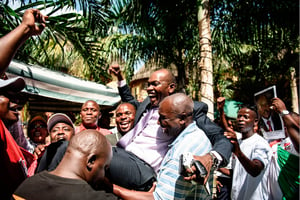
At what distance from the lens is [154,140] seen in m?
2.49

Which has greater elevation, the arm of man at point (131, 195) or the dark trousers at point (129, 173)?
the dark trousers at point (129, 173)

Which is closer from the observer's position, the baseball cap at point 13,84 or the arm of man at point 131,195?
the baseball cap at point 13,84

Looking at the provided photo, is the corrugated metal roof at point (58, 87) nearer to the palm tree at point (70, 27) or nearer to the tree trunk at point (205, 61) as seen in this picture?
the palm tree at point (70, 27)

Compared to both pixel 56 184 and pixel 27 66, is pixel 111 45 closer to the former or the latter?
pixel 27 66

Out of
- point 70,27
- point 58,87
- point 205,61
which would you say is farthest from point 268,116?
point 70,27

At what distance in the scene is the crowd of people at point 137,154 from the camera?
163 cm

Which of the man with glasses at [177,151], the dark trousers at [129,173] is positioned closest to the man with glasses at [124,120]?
the dark trousers at [129,173]

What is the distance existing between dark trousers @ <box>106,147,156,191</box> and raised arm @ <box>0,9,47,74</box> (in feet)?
3.65

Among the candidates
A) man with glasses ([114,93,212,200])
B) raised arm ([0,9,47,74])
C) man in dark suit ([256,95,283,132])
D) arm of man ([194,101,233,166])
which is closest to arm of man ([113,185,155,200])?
man with glasses ([114,93,212,200])

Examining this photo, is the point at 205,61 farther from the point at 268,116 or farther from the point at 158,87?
the point at 158,87

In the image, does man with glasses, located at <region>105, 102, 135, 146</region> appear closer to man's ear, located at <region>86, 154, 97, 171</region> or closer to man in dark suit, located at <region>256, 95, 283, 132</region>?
man in dark suit, located at <region>256, 95, 283, 132</region>

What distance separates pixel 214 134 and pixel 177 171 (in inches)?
25.9

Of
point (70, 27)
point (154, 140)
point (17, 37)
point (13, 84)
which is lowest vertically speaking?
point (154, 140)

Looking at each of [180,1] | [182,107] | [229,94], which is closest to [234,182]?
[182,107]
